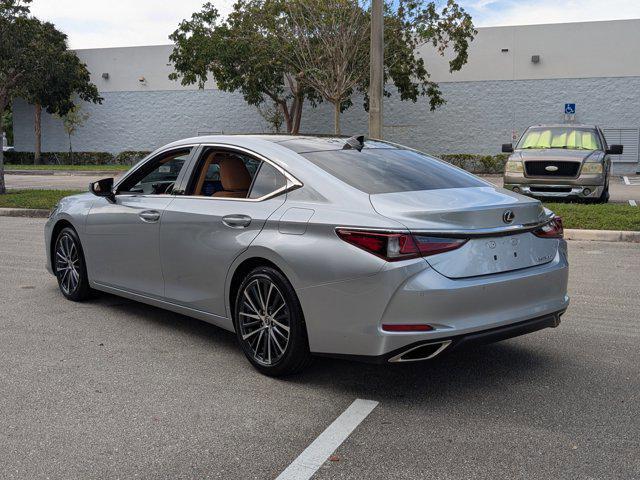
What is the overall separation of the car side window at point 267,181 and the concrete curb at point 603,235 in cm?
749

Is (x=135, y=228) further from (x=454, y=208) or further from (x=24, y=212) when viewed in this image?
(x=24, y=212)

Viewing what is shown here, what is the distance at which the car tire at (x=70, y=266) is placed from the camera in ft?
22.2

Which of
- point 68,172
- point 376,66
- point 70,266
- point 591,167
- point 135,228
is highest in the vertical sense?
point 376,66

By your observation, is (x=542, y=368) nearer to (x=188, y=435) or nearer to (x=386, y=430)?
(x=386, y=430)

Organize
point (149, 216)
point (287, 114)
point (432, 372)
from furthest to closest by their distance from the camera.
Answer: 1. point (287, 114)
2. point (149, 216)
3. point (432, 372)

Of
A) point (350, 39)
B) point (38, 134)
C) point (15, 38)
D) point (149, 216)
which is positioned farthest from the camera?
point (38, 134)

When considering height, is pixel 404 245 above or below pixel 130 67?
below

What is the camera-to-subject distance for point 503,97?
34281 millimetres

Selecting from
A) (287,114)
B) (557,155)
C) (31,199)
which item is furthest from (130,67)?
(557,155)

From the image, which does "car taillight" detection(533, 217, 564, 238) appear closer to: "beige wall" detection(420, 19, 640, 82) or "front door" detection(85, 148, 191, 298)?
"front door" detection(85, 148, 191, 298)

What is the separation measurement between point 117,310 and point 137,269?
0.92 meters

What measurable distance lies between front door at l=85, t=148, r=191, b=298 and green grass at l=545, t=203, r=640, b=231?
7627 millimetres

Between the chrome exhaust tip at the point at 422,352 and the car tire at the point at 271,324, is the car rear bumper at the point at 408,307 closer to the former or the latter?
the chrome exhaust tip at the point at 422,352

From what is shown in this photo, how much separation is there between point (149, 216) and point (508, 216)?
2838 mm
